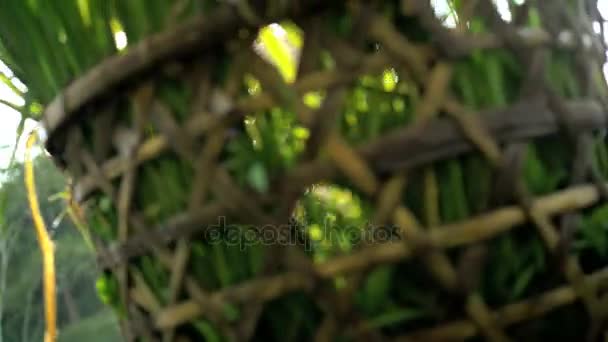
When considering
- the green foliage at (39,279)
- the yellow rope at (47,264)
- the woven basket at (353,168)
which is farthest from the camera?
the green foliage at (39,279)

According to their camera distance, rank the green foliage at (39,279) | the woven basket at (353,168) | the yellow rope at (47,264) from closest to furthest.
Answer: the woven basket at (353,168) < the yellow rope at (47,264) < the green foliage at (39,279)

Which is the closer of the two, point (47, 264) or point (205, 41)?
point (205, 41)

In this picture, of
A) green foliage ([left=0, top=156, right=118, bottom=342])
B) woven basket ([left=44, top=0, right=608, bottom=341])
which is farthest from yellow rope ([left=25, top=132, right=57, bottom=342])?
green foliage ([left=0, top=156, right=118, bottom=342])

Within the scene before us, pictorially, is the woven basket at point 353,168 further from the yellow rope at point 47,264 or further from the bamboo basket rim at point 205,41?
the yellow rope at point 47,264

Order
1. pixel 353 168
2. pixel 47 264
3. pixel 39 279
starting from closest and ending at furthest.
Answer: pixel 353 168, pixel 47 264, pixel 39 279

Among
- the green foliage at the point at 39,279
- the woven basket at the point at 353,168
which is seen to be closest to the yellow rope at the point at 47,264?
the woven basket at the point at 353,168

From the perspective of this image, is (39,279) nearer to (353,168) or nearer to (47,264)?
(47,264)

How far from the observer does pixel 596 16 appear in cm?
22

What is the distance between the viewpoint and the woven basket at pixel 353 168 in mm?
166

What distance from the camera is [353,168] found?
163mm

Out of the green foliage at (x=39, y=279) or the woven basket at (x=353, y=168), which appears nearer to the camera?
the woven basket at (x=353, y=168)

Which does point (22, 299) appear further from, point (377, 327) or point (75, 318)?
point (377, 327)

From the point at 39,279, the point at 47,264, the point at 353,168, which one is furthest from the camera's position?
the point at 39,279

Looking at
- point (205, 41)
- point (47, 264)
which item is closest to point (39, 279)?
point (47, 264)
